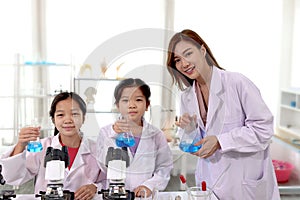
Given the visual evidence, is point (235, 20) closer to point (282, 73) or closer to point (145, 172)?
point (282, 73)

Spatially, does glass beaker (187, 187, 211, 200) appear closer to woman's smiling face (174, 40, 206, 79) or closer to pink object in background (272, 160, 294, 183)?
woman's smiling face (174, 40, 206, 79)

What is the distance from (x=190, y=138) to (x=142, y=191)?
0.78 feet

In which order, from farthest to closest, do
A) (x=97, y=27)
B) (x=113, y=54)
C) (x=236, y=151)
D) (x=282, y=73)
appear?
1. (x=282, y=73)
2. (x=97, y=27)
3. (x=236, y=151)
4. (x=113, y=54)

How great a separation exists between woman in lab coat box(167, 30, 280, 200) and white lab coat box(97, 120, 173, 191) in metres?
0.10

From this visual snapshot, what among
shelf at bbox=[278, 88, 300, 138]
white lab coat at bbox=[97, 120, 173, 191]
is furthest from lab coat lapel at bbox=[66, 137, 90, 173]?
shelf at bbox=[278, 88, 300, 138]

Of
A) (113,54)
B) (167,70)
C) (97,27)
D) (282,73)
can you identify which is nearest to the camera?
(113,54)

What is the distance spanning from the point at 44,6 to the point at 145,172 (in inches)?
118

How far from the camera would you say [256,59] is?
3.89m

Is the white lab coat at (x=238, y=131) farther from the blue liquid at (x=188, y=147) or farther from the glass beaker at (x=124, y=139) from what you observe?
the glass beaker at (x=124, y=139)

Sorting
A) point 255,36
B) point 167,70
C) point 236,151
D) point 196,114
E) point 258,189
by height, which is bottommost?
Result: point 258,189

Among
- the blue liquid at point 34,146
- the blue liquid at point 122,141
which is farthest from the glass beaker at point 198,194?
the blue liquid at point 34,146

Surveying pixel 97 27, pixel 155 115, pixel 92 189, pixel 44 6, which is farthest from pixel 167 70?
pixel 44 6

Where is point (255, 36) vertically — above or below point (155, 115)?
above

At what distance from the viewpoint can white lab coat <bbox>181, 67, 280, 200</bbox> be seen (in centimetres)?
125
